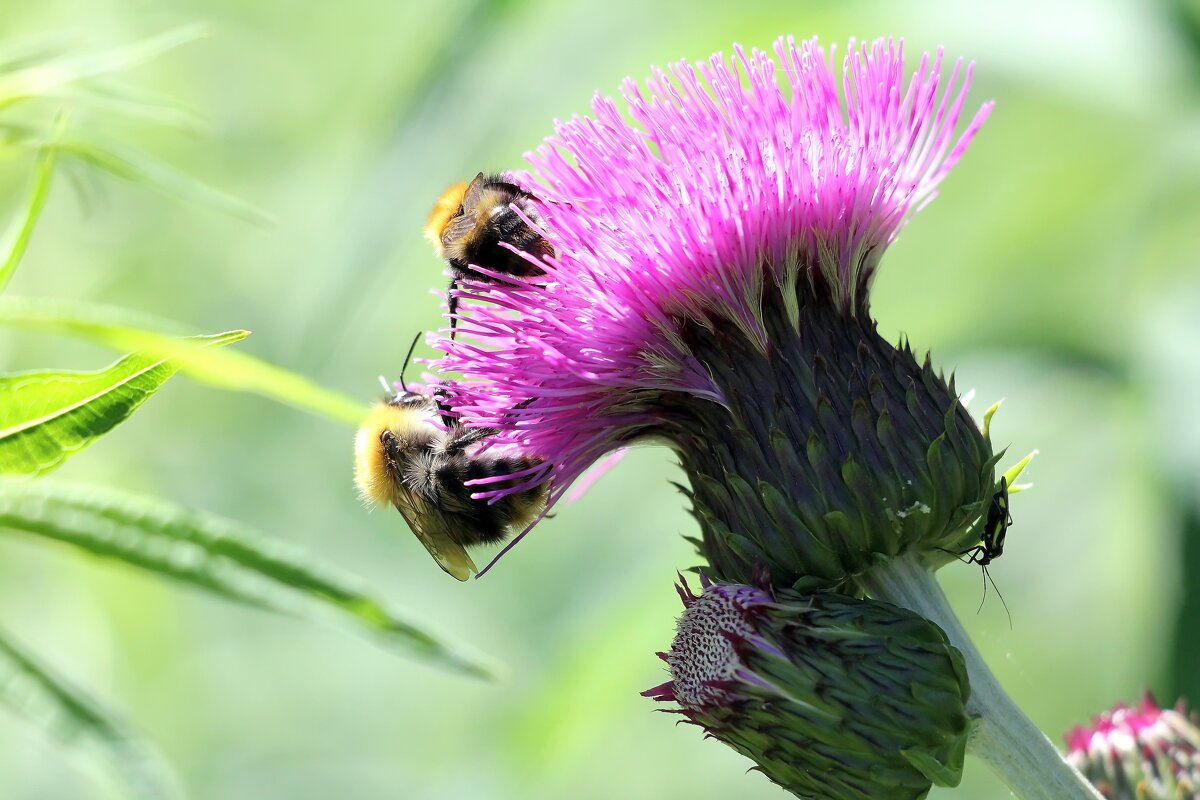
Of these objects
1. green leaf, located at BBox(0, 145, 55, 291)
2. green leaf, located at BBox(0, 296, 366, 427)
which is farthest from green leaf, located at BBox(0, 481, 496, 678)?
green leaf, located at BBox(0, 145, 55, 291)

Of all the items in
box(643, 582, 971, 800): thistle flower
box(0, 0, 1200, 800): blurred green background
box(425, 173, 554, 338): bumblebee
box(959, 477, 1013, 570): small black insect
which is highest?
box(0, 0, 1200, 800): blurred green background

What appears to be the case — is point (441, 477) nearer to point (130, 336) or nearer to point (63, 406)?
point (63, 406)

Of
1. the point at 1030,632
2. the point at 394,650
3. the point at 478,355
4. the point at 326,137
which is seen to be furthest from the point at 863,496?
the point at 326,137

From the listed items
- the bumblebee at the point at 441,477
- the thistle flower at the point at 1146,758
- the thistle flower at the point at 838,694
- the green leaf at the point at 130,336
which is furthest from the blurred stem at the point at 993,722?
the green leaf at the point at 130,336

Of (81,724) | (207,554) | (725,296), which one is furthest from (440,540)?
(81,724)

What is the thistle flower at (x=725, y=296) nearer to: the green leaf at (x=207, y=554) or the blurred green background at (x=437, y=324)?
the blurred green background at (x=437, y=324)

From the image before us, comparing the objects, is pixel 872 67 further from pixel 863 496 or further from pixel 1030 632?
pixel 1030 632

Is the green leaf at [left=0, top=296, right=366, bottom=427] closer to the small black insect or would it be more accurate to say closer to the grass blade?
the grass blade
